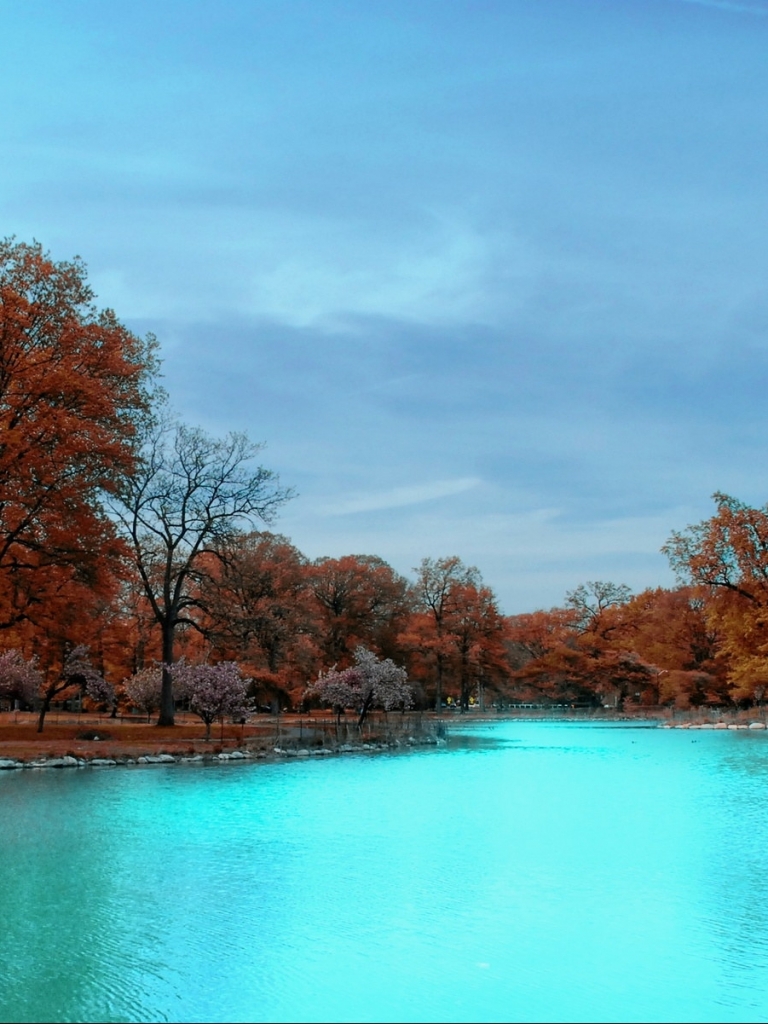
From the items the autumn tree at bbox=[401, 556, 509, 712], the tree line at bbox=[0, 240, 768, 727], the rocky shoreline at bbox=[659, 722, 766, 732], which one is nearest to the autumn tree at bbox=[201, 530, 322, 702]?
the tree line at bbox=[0, 240, 768, 727]

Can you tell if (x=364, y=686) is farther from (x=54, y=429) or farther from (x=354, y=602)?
(x=354, y=602)

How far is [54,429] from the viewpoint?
2269 centimetres

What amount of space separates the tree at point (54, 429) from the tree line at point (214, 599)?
2.2 inches

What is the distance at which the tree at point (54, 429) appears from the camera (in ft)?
75.6

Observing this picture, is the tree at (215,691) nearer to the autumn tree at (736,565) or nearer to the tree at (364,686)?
the tree at (364,686)

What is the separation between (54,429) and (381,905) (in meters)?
16.7

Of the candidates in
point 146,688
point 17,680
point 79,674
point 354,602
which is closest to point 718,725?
point 354,602

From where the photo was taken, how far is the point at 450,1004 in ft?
21.9

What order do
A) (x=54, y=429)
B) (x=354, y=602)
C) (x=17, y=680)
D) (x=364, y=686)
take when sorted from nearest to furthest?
(x=54, y=429) < (x=17, y=680) < (x=364, y=686) < (x=354, y=602)

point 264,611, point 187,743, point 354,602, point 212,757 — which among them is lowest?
point 212,757

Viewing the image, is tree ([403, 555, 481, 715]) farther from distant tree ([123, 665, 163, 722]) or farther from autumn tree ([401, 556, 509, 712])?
Result: distant tree ([123, 665, 163, 722])

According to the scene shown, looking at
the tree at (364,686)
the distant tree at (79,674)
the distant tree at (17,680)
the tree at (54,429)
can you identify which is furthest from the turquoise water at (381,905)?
the tree at (364,686)

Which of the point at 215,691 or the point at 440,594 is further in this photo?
the point at 440,594

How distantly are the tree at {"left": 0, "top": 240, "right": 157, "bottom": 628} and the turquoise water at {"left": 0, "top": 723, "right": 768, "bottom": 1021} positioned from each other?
26.0 ft
